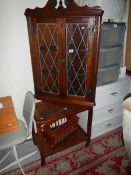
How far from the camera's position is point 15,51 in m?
2.23

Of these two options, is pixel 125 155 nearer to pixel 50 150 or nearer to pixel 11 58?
pixel 50 150

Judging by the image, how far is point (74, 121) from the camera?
2605 millimetres

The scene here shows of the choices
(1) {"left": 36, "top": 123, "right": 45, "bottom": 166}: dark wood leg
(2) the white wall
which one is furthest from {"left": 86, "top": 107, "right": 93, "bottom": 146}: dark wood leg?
(2) the white wall

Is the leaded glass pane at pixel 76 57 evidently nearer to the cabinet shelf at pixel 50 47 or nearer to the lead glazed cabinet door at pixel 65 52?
the lead glazed cabinet door at pixel 65 52

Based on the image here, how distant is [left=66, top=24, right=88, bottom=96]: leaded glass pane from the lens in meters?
1.93

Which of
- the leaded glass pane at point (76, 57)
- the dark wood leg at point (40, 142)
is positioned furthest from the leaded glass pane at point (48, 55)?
the dark wood leg at point (40, 142)

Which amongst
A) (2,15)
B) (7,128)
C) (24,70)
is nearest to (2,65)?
(24,70)

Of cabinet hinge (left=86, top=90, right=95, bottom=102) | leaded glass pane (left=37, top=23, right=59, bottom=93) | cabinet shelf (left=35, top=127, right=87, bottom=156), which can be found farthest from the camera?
cabinet shelf (left=35, top=127, right=87, bottom=156)

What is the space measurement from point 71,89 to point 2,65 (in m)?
0.98

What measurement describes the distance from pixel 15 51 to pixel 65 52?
0.71m

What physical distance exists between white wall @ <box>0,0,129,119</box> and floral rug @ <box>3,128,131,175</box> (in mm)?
901

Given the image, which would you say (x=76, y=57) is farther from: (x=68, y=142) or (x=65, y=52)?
(x=68, y=142)

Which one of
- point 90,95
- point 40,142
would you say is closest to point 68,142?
point 40,142

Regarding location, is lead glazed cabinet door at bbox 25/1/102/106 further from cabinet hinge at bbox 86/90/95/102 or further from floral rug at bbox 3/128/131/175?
floral rug at bbox 3/128/131/175
